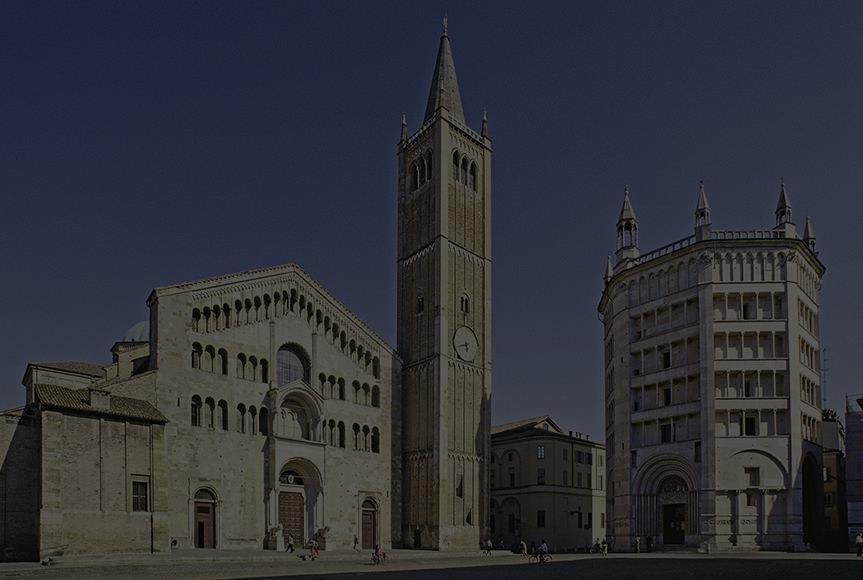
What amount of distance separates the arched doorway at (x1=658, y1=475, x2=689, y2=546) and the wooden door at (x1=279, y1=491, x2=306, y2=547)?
77.7ft

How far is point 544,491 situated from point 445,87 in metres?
37.8

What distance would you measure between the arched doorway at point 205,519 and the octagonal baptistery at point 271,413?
0.23 feet

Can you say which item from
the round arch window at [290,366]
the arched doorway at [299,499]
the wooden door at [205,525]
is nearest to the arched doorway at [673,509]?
the arched doorway at [299,499]

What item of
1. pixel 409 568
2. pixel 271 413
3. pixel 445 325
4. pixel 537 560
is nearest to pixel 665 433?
pixel 537 560

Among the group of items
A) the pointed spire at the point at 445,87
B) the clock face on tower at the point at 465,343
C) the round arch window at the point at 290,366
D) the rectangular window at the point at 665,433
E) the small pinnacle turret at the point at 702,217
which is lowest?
the rectangular window at the point at 665,433

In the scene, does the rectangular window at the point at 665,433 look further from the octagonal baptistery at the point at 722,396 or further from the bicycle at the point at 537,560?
the bicycle at the point at 537,560

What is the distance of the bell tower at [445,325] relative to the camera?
183ft

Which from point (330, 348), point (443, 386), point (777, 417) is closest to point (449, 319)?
point (443, 386)

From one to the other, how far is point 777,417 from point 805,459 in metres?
3.92

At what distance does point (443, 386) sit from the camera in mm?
55969

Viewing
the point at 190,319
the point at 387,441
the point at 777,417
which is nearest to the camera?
the point at 190,319

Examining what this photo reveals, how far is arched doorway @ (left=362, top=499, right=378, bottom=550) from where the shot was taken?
2154 inches

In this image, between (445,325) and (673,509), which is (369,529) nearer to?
(445,325)

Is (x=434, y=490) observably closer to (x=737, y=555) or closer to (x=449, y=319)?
(x=449, y=319)
